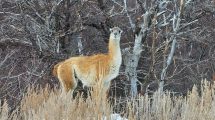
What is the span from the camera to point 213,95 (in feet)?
26.6

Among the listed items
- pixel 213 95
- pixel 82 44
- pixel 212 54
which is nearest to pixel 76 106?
pixel 213 95

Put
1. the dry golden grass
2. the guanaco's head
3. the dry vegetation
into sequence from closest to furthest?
the dry golden grass, the guanaco's head, the dry vegetation

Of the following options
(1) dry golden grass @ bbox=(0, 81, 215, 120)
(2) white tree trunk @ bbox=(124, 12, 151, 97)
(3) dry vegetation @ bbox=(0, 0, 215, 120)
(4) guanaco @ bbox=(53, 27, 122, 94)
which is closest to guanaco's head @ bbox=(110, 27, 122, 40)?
(4) guanaco @ bbox=(53, 27, 122, 94)

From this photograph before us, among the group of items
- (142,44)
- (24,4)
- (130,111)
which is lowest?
(130,111)

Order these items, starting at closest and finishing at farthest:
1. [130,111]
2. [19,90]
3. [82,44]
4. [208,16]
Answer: [130,111] → [19,90] → [82,44] → [208,16]

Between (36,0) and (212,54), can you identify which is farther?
(212,54)

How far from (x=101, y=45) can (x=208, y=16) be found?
2.62 m

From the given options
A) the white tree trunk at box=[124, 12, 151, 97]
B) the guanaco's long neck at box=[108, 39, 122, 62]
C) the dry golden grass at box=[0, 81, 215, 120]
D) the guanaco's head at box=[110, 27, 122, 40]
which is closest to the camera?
the dry golden grass at box=[0, 81, 215, 120]

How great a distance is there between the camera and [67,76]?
10.1 m

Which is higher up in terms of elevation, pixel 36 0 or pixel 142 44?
pixel 36 0

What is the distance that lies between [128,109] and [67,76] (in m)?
2.42

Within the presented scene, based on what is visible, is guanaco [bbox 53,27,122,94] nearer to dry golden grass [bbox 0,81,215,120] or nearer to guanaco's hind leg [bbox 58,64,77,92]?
guanaco's hind leg [bbox 58,64,77,92]

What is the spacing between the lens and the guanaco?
981cm

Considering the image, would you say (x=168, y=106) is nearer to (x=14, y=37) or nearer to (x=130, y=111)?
(x=130, y=111)
